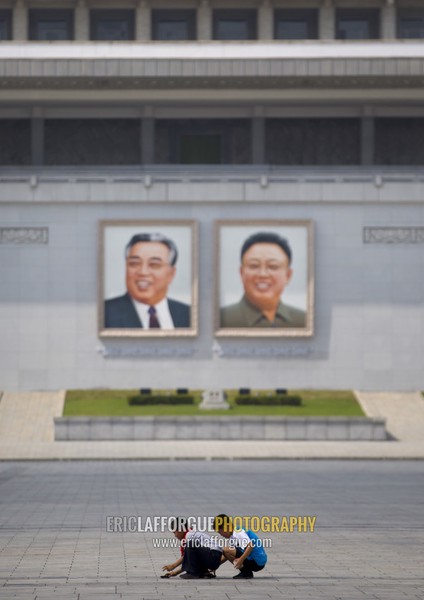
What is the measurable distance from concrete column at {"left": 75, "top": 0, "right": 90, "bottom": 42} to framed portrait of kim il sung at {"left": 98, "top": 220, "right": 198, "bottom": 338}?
13.6 meters

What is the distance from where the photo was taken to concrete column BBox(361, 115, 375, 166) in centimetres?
7306

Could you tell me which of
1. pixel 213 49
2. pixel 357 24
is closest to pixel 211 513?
pixel 213 49

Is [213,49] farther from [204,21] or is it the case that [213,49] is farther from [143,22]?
[143,22]

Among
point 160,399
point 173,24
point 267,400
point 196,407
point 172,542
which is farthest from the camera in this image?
point 173,24

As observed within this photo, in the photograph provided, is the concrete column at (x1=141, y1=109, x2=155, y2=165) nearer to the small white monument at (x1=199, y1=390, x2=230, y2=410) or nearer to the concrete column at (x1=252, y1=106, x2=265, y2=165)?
→ the concrete column at (x1=252, y1=106, x2=265, y2=165)

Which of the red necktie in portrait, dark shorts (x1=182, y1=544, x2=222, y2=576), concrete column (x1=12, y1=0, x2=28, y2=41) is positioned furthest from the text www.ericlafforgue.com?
concrete column (x1=12, y1=0, x2=28, y2=41)

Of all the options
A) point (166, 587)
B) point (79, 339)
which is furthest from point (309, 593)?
point (79, 339)

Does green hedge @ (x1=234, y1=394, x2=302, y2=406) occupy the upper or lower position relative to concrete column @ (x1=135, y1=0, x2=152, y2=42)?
lower

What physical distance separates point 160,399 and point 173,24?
2558cm

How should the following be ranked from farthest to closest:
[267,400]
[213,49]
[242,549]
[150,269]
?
[213,49]
[150,269]
[267,400]
[242,549]

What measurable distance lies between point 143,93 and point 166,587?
5428cm

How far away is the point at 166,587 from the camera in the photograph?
19250 mm

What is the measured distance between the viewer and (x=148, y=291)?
67.6m

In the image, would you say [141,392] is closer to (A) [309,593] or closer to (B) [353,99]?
(B) [353,99]
